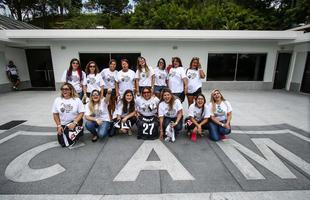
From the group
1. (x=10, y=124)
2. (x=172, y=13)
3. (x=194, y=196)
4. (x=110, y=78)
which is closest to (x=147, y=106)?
(x=110, y=78)

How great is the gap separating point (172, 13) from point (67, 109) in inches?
596

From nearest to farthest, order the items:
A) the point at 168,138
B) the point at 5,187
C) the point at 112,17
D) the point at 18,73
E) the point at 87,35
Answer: the point at 5,187 → the point at 168,138 → the point at 87,35 → the point at 18,73 → the point at 112,17

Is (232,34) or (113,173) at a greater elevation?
(232,34)

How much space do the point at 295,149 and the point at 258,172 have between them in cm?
120

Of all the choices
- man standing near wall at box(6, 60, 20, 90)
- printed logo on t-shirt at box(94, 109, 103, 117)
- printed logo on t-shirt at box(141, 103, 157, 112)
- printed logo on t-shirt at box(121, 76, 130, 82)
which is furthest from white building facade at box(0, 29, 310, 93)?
printed logo on t-shirt at box(94, 109, 103, 117)

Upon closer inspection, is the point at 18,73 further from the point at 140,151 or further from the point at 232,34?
the point at 232,34

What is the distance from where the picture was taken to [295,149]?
124 inches

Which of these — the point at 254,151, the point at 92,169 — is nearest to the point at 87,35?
the point at 92,169

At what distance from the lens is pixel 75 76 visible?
13.0 ft

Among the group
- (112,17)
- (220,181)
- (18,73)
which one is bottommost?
(220,181)

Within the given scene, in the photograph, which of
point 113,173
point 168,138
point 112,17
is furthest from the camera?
point 112,17

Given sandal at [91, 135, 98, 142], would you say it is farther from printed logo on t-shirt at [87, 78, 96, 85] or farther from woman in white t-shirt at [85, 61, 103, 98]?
printed logo on t-shirt at [87, 78, 96, 85]

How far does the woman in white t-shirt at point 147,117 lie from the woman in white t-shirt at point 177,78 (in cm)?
85

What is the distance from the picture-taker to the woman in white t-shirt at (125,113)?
3.43m
